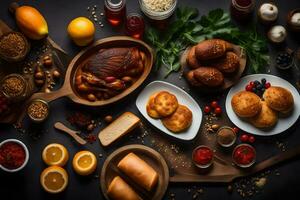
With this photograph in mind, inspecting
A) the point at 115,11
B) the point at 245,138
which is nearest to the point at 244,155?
the point at 245,138

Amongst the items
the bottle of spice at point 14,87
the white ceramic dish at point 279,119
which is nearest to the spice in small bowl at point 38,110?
the bottle of spice at point 14,87

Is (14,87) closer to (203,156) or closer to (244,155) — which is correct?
(203,156)

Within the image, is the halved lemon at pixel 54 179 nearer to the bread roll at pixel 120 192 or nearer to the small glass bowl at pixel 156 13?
the bread roll at pixel 120 192

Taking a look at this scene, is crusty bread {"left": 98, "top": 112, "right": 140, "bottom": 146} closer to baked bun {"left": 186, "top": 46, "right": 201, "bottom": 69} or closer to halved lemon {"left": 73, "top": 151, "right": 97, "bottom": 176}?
halved lemon {"left": 73, "top": 151, "right": 97, "bottom": 176}

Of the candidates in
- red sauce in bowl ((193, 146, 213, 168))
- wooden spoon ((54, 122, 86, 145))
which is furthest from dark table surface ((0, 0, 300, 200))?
red sauce in bowl ((193, 146, 213, 168))

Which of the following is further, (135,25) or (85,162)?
(135,25)

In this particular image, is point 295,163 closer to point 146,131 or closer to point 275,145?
point 275,145
